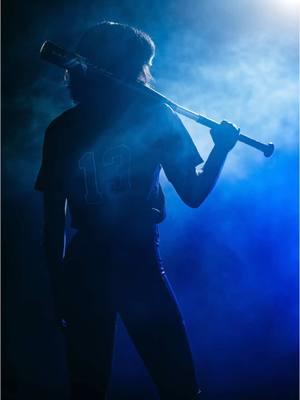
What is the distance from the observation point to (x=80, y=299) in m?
1.05

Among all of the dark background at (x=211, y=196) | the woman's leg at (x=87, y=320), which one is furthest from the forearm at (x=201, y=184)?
the dark background at (x=211, y=196)

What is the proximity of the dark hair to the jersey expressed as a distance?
A: 0.09m

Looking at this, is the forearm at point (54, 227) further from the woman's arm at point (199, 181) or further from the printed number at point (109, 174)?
the woman's arm at point (199, 181)

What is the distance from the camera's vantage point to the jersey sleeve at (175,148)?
42.1 inches

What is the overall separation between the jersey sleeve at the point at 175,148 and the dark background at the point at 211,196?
1184 mm

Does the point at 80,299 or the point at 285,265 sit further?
the point at 285,265

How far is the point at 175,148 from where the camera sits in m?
1.09

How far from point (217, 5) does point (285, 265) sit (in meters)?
1.46

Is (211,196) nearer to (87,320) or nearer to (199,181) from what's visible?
(199,181)

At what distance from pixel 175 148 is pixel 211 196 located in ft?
3.98

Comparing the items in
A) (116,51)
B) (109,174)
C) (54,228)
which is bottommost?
(54,228)

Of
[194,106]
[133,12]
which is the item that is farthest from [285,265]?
[133,12]

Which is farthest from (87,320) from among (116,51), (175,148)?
(116,51)

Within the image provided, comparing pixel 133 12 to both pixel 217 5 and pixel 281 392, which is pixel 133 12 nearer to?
pixel 217 5
